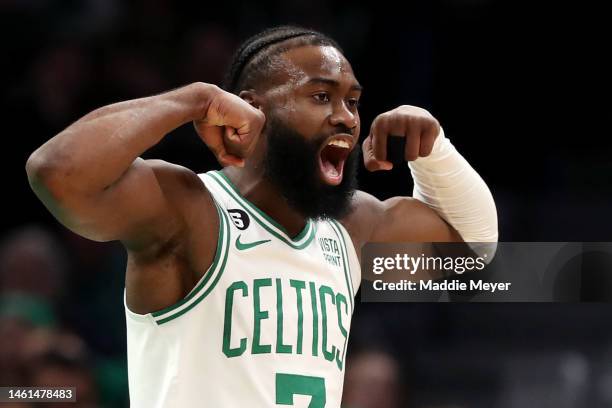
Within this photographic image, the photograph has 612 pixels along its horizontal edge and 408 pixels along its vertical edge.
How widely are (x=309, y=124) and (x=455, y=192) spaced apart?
1.45 ft

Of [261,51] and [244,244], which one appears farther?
[261,51]

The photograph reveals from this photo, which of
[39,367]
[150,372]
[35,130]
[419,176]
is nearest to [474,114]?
[419,176]

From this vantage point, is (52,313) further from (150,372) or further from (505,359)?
(505,359)

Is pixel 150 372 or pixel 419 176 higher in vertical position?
pixel 419 176

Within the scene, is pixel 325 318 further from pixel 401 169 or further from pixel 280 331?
pixel 401 169

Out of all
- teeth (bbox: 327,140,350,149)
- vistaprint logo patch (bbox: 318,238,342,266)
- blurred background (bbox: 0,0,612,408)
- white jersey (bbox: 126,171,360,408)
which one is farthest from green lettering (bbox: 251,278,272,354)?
blurred background (bbox: 0,0,612,408)

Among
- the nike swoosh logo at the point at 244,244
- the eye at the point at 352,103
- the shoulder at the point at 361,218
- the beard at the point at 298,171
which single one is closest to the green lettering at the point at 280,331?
the nike swoosh logo at the point at 244,244

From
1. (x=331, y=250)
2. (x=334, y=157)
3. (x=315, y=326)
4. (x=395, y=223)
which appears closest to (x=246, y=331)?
(x=315, y=326)

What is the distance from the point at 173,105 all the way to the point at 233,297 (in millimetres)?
397

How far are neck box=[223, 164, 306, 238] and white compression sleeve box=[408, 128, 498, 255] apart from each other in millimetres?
348

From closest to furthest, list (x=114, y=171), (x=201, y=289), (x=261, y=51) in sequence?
(x=114, y=171), (x=201, y=289), (x=261, y=51)

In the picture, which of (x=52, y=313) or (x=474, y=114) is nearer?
(x=52, y=313)

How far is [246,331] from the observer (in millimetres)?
1839

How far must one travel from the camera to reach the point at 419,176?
2240 mm
